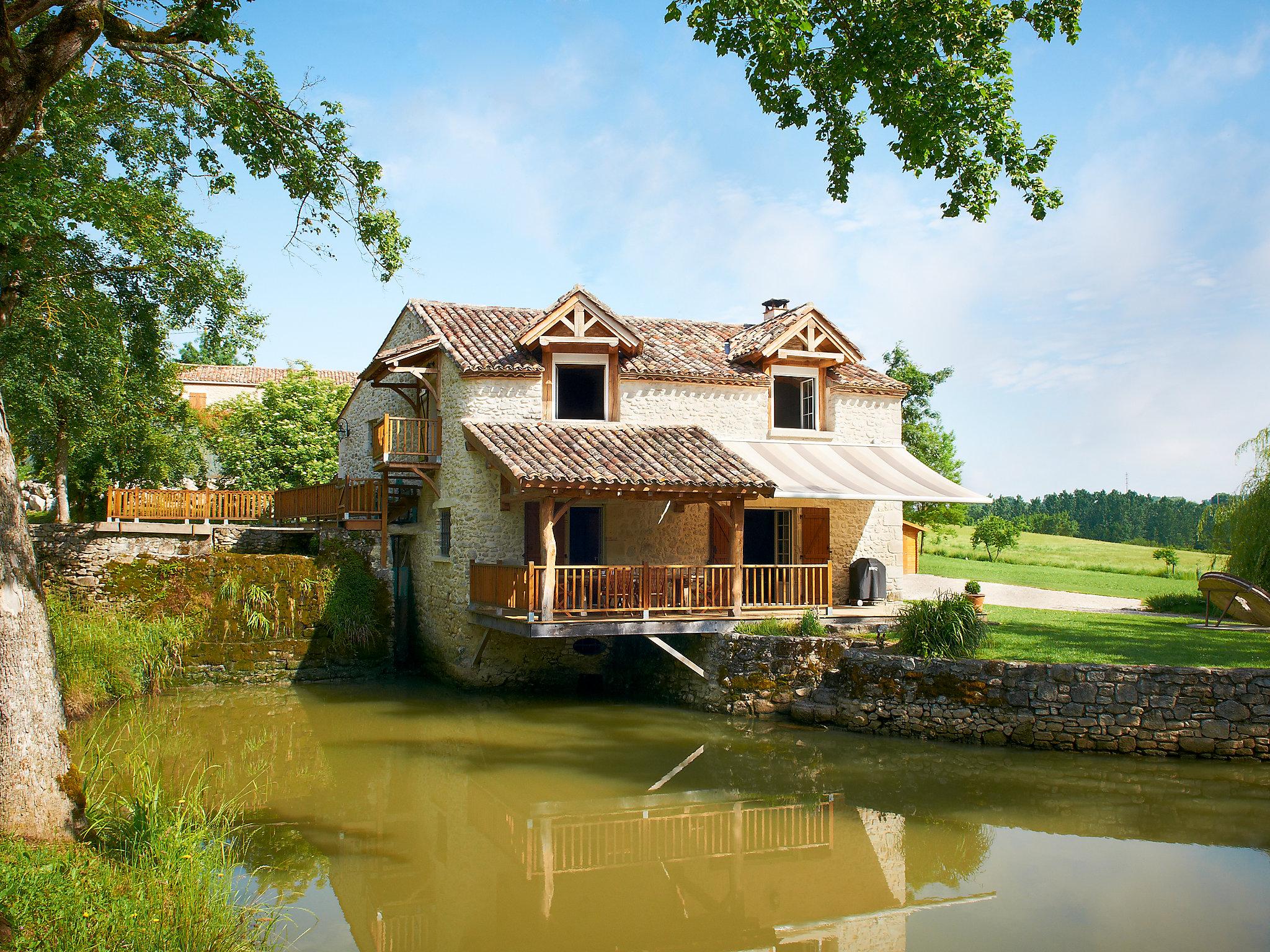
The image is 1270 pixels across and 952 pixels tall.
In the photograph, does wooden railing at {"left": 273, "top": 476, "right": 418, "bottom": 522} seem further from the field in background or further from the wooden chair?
the field in background

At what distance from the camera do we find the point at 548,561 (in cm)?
1616

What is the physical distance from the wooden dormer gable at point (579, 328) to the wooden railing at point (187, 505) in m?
11.7

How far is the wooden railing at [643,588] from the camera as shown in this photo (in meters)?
16.5

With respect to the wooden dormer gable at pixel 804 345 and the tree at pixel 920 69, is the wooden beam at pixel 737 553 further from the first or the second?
the tree at pixel 920 69

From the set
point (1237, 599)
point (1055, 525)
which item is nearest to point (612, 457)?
point (1237, 599)

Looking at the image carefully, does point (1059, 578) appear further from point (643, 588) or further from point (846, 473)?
point (643, 588)

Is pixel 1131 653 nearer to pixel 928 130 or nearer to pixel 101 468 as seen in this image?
pixel 928 130

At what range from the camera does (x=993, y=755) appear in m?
13.9

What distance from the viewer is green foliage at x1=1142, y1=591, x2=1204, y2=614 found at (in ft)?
71.9

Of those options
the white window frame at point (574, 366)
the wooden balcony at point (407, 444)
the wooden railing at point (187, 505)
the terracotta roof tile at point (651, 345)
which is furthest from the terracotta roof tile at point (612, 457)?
the wooden railing at point (187, 505)

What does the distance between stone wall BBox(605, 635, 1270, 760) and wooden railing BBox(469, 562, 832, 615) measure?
3.69 feet

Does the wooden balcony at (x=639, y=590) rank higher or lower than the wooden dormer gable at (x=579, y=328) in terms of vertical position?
lower

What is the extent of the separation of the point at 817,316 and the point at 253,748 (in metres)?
14.9

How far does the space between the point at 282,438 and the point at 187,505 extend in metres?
10.3
